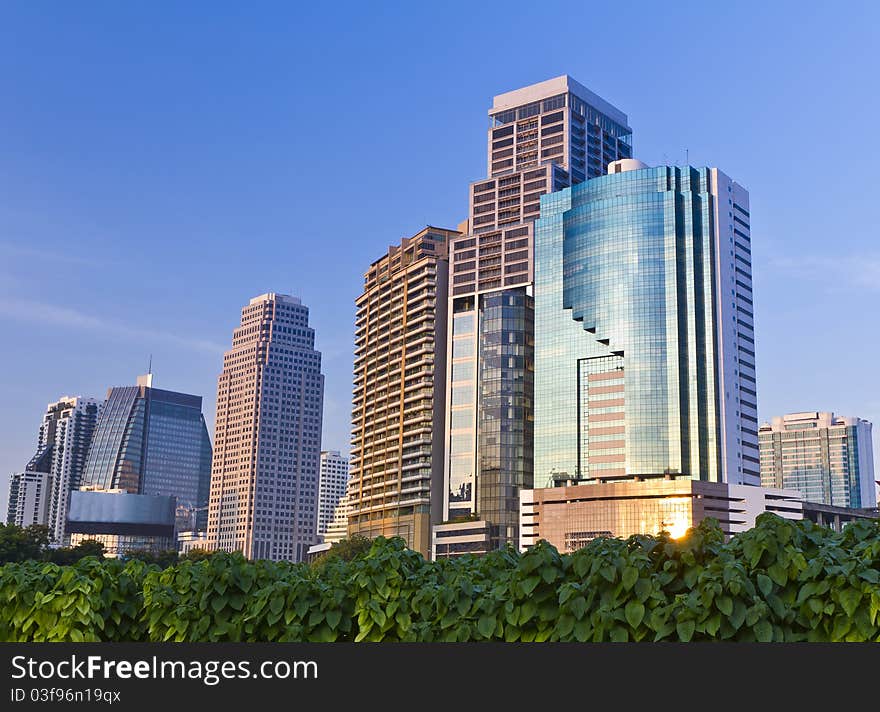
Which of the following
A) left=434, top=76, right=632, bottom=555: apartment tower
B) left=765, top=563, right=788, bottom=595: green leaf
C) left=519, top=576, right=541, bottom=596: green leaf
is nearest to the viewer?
left=765, top=563, right=788, bottom=595: green leaf

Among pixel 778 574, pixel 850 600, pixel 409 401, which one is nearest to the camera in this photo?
pixel 850 600

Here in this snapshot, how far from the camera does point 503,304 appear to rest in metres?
165

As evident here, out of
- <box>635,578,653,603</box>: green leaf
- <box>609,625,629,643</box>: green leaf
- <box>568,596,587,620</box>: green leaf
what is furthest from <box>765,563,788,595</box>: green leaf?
<box>568,596,587,620</box>: green leaf

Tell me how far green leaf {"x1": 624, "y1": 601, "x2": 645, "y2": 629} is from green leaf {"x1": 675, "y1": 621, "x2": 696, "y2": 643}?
0.77 ft

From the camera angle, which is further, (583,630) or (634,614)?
(583,630)

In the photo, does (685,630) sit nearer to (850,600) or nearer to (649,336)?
(850,600)

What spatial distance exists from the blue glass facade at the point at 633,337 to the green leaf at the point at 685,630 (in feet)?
468

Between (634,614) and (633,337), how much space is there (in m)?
147

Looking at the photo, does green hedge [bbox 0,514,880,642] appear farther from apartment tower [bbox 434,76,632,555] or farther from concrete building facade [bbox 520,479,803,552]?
apartment tower [bbox 434,76,632,555]

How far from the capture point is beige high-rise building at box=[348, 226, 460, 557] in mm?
175500

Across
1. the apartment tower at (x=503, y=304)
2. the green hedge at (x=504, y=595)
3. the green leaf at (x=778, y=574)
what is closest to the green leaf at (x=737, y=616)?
the green hedge at (x=504, y=595)

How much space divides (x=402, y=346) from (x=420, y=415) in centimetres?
1566

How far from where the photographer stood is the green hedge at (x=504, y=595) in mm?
5762

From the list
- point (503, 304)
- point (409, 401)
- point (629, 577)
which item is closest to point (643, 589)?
point (629, 577)
